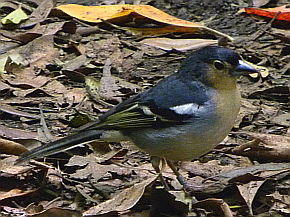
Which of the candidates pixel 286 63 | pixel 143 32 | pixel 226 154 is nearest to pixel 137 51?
pixel 143 32

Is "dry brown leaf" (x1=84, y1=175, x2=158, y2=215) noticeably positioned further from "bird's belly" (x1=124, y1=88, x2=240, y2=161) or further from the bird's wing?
the bird's wing

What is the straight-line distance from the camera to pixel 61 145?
17.5ft

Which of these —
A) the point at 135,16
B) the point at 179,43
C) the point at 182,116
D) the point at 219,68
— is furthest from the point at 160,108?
the point at 135,16

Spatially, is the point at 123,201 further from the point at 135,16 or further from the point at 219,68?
the point at 135,16

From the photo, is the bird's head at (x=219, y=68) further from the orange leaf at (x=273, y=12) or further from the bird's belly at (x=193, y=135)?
the orange leaf at (x=273, y=12)

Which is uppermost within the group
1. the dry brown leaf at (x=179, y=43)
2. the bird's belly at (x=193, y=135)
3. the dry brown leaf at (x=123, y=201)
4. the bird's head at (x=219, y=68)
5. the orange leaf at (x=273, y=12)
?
the bird's head at (x=219, y=68)

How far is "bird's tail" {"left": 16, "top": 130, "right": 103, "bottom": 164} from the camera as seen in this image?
5293 mm

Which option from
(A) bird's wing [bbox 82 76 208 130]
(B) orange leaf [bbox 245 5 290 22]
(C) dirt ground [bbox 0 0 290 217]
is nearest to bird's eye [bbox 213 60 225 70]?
(A) bird's wing [bbox 82 76 208 130]

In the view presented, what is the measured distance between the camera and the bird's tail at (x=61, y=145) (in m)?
5.29

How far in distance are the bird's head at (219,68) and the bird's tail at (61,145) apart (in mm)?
976

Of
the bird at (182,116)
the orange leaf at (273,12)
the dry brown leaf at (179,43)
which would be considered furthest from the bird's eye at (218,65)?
the orange leaf at (273,12)

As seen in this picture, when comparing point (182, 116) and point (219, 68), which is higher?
point (219, 68)

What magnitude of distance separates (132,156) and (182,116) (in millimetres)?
963

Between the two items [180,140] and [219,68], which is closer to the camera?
[180,140]
